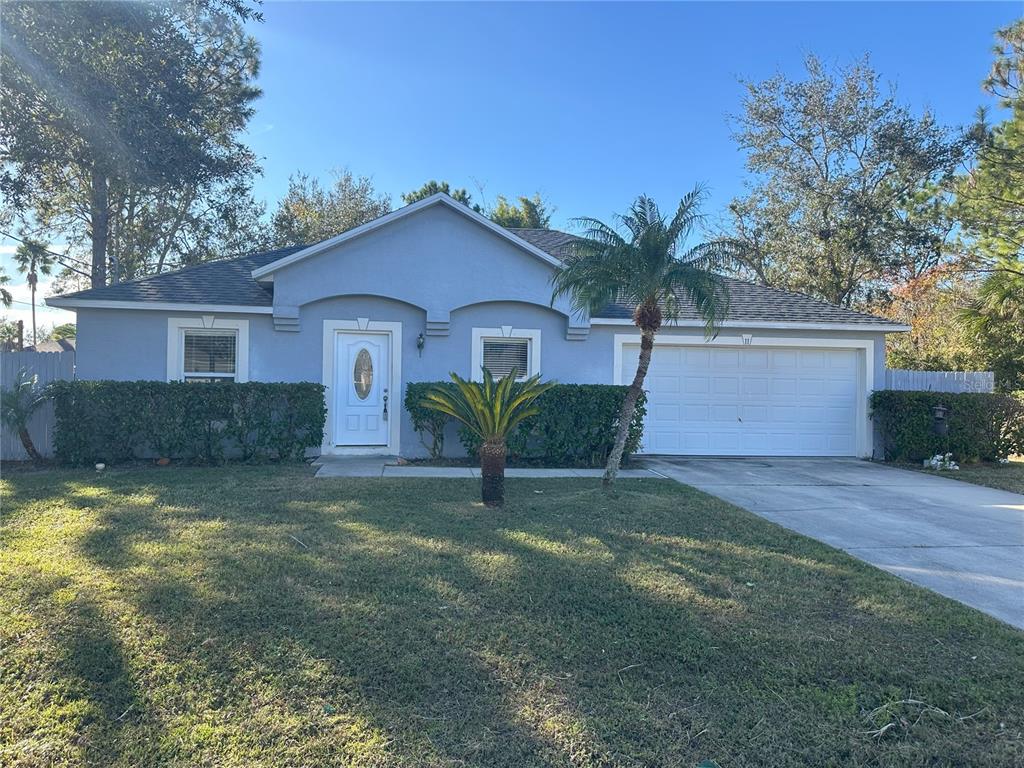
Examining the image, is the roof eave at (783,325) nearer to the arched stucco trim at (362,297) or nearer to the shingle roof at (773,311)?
the shingle roof at (773,311)

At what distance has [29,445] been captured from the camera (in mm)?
9805

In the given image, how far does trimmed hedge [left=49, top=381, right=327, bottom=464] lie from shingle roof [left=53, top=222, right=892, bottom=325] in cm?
168

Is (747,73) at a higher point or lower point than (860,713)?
higher

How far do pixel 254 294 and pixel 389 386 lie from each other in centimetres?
295

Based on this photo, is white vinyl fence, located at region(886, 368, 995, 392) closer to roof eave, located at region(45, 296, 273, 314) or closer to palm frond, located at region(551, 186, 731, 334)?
palm frond, located at region(551, 186, 731, 334)

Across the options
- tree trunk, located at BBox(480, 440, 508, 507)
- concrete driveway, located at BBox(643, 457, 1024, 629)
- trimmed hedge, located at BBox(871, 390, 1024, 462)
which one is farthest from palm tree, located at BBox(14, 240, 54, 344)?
trimmed hedge, located at BBox(871, 390, 1024, 462)

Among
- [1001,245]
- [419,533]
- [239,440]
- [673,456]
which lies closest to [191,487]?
[239,440]

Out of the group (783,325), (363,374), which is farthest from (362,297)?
(783,325)

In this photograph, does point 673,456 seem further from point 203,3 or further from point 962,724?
point 203,3

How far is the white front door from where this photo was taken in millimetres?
11102

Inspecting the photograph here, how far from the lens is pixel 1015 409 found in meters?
11.8

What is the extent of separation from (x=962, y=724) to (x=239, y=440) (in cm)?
970

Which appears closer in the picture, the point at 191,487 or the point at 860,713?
the point at 860,713

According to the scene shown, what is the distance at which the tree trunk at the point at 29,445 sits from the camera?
9656 mm
